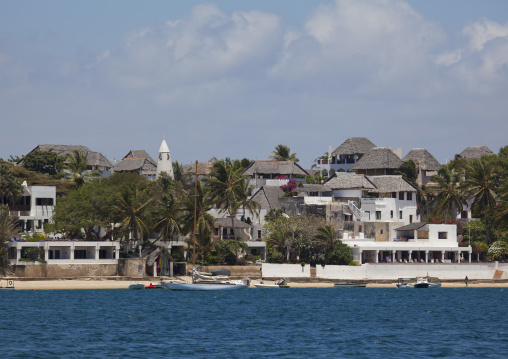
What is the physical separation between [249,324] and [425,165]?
82.8 meters

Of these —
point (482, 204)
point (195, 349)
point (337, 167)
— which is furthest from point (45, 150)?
point (195, 349)

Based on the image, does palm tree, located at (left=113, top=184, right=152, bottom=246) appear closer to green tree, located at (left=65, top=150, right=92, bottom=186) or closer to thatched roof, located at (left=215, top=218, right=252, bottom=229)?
thatched roof, located at (left=215, top=218, right=252, bottom=229)

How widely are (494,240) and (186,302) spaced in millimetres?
52018

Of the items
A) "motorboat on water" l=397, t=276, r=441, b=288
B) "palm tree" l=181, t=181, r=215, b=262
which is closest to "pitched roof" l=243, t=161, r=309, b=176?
"palm tree" l=181, t=181, r=215, b=262

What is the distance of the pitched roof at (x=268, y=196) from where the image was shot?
4941 inches

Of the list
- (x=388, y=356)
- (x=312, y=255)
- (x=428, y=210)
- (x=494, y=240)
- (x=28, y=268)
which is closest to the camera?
(x=388, y=356)

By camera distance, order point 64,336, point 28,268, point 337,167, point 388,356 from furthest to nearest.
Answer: point 337,167 < point 28,268 < point 64,336 < point 388,356

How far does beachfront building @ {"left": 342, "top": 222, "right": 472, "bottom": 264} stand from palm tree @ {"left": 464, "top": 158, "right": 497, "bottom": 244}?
5.78 meters

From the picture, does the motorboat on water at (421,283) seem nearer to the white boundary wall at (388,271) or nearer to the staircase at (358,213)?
the white boundary wall at (388,271)

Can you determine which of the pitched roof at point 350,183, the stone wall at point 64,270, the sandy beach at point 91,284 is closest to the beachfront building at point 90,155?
the pitched roof at point 350,183

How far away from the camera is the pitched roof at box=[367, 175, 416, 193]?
127688 mm

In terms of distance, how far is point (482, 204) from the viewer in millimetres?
123062

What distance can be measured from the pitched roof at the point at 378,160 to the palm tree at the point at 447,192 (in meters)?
14.1

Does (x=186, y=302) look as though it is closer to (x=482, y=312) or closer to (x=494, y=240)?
(x=482, y=312)
